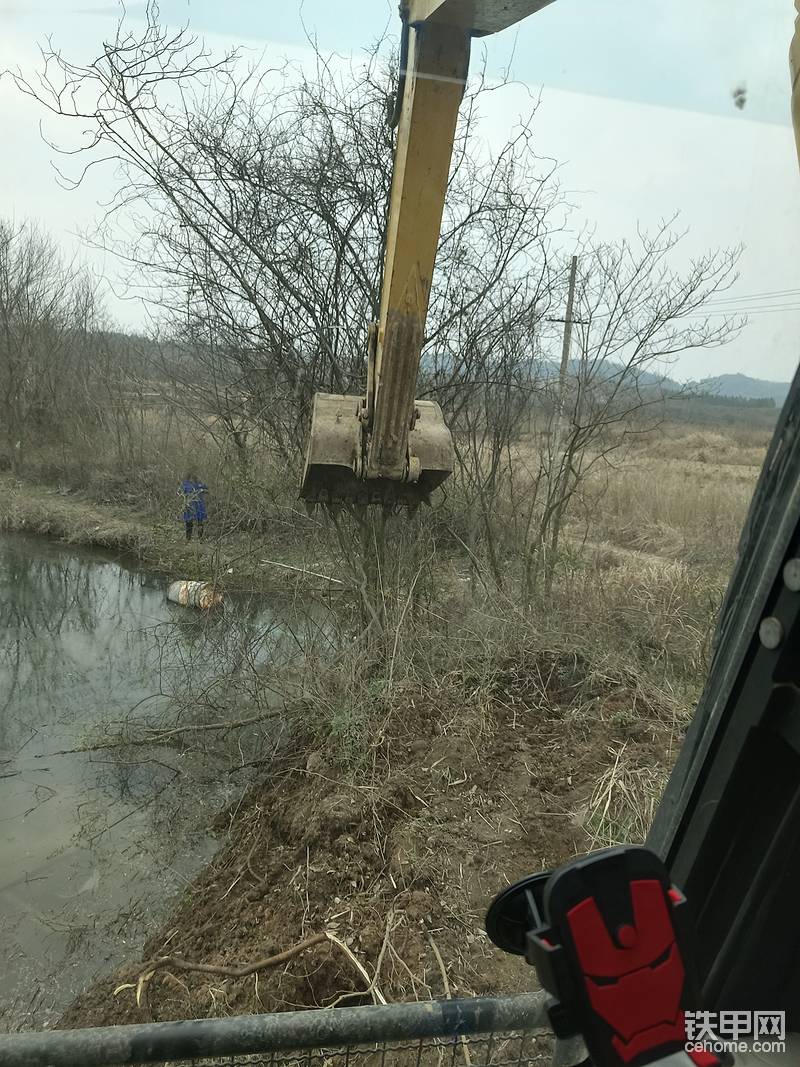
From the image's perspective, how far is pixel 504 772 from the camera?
4926 millimetres

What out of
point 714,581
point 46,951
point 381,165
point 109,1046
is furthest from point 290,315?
point 109,1046

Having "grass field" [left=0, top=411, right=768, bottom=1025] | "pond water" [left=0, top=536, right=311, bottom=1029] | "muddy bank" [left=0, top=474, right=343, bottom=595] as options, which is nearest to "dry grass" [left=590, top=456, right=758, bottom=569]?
"grass field" [left=0, top=411, right=768, bottom=1025]

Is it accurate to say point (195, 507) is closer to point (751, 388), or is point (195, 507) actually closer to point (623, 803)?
point (623, 803)

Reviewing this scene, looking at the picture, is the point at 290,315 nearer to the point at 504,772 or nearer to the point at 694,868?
the point at 504,772

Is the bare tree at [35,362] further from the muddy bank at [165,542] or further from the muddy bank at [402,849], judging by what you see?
the muddy bank at [402,849]

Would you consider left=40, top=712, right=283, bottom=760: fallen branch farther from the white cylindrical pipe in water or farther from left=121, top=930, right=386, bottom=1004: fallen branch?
left=121, top=930, right=386, bottom=1004: fallen branch

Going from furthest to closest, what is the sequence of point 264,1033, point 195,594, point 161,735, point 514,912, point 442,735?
1. point 195,594
2. point 161,735
3. point 442,735
4. point 264,1033
5. point 514,912

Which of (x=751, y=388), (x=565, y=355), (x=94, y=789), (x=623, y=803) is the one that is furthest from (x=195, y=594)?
(x=751, y=388)

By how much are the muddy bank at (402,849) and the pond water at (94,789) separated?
0.42 meters

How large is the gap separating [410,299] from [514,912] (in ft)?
10.7

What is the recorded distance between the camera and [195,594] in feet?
30.8

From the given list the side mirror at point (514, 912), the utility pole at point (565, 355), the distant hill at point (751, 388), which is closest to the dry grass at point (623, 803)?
the distant hill at point (751, 388)

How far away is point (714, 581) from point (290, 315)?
5.21 meters

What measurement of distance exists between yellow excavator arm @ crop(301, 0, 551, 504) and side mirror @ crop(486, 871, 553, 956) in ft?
10.0
